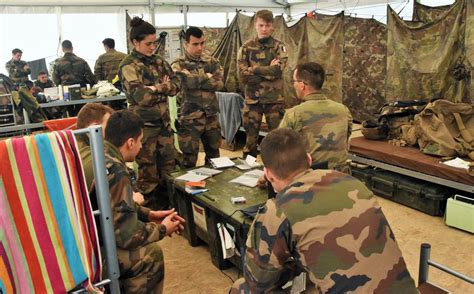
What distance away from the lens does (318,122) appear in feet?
8.98

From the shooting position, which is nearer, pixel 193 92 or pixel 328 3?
pixel 193 92

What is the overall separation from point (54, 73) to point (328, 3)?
6294 mm

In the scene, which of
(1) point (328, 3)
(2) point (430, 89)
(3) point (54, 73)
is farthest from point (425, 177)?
(1) point (328, 3)

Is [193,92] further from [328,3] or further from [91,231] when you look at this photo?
[328,3]

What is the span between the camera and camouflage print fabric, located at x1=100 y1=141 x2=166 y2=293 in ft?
6.54

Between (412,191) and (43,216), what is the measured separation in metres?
3.50

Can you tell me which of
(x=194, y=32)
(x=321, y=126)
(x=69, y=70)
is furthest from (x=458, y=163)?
(x=69, y=70)

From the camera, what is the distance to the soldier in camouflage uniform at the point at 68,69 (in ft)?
23.1

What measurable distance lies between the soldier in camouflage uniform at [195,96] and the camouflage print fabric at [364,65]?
11.6 ft

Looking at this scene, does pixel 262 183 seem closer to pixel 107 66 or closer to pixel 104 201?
pixel 104 201

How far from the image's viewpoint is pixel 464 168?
148 inches

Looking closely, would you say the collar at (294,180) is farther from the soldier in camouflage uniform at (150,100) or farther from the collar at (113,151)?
the soldier in camouflage uniform at (150,100)

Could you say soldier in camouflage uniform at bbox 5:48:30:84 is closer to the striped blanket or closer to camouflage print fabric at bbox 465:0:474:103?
camouflage print fabric at bbox 465:0:474:103

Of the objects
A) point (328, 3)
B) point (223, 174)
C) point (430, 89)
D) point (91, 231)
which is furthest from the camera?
point (328, 3)
